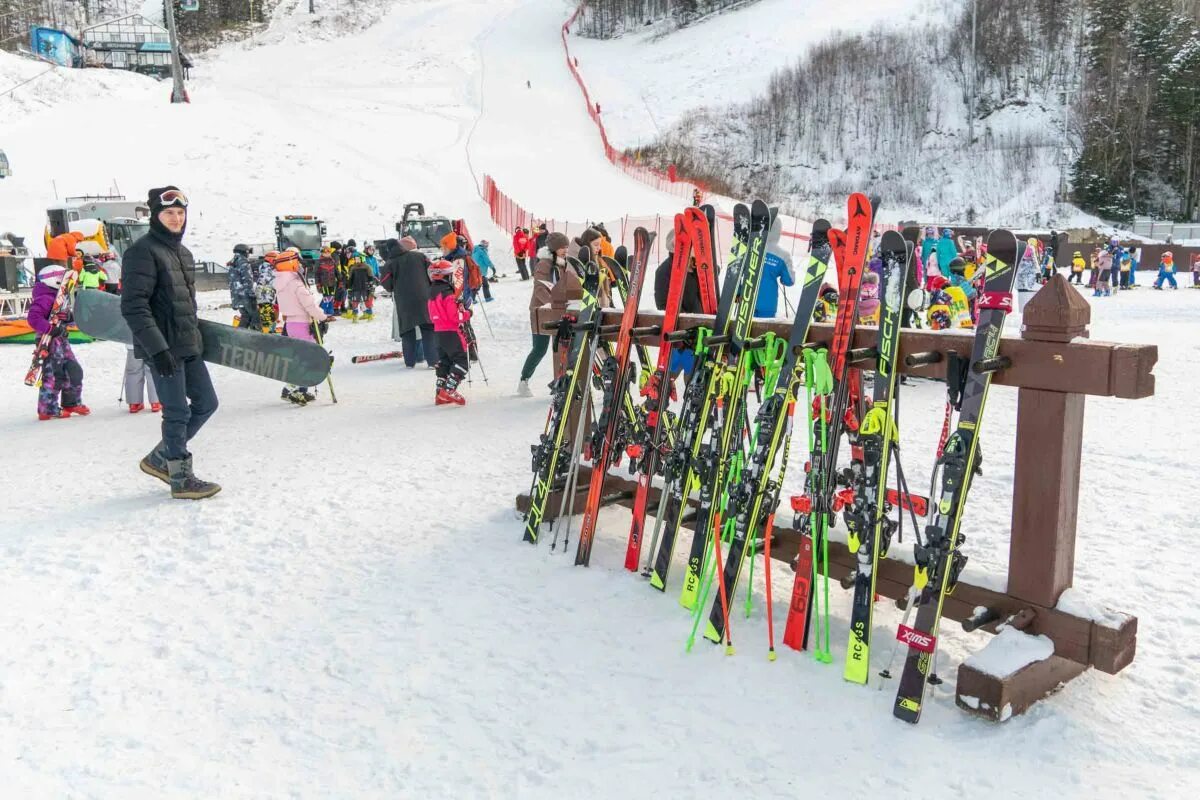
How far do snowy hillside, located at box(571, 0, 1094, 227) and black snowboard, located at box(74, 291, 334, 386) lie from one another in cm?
3978

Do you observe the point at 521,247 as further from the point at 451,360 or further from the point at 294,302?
the point at 451,360

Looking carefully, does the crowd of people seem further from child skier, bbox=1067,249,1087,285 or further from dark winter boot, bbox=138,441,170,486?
child skier, bbox=1067,249,1087,285

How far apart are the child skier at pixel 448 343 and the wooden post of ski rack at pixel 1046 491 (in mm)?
5604

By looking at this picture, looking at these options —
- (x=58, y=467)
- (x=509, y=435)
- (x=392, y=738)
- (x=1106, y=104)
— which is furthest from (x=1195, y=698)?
(x=1106, y=104)

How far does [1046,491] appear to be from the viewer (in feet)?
8.93

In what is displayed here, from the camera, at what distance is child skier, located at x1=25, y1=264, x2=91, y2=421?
314 inches

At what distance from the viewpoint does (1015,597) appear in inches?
111

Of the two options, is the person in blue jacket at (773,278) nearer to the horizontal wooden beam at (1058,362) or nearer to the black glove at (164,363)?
the horizontal wooden beam at (1058,362)

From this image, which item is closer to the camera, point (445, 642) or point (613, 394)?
point (445, 642)

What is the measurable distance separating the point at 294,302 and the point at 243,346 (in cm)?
257

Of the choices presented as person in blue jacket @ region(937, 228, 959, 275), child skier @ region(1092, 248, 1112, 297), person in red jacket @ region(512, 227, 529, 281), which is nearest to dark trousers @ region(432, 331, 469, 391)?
person in blue jacket @ region(937, 228, 959, 275)

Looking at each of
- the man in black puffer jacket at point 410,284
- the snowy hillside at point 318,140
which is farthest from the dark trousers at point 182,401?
the snowy hillside at point 318,140

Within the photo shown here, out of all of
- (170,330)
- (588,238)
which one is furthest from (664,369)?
(588,238)

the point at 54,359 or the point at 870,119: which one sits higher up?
the point at 870,119
